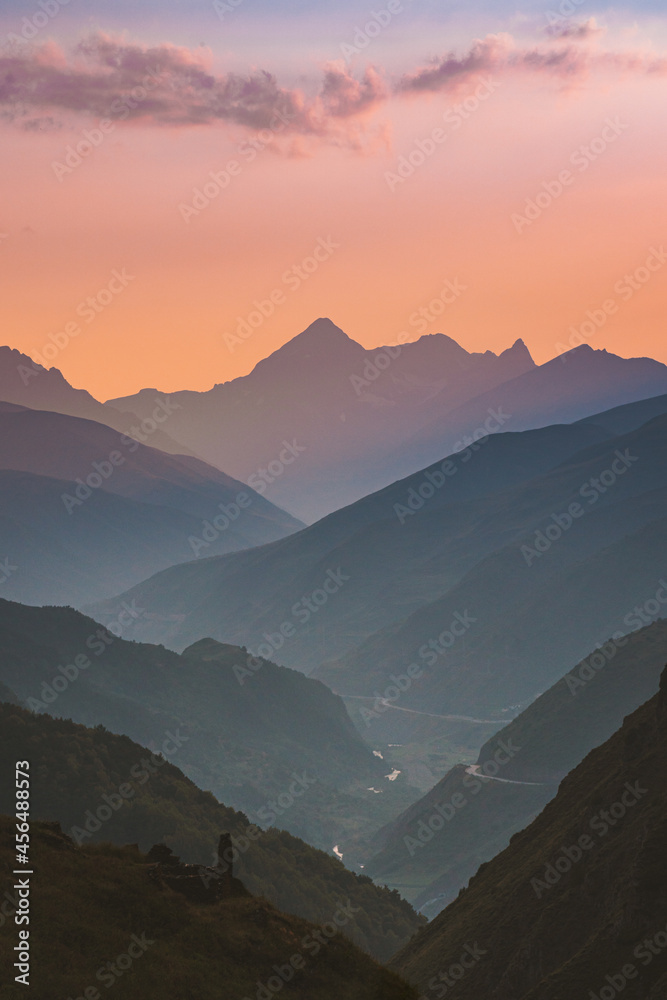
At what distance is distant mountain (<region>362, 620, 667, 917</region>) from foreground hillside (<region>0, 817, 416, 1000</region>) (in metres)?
98.2

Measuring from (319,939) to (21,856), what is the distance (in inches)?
455

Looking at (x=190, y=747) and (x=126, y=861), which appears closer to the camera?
(x=126, y=861)

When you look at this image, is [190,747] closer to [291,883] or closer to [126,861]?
[291,883]

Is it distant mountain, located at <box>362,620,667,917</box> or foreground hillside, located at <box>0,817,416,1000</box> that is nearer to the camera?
foreground hillside, located at <box>0,817,416,1000</box>

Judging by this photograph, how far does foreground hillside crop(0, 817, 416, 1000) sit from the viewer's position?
35500mm

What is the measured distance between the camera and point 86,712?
176250 mm

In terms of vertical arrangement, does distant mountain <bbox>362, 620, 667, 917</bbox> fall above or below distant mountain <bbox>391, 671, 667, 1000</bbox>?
above

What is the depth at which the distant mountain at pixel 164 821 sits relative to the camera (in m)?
88.4

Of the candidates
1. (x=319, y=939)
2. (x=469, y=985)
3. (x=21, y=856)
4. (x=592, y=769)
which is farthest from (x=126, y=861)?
(x=592, y=769)

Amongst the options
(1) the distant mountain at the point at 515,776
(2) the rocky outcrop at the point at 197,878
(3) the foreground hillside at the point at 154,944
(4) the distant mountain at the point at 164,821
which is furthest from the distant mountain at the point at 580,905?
(1) the distant mountain at the point at 515,776

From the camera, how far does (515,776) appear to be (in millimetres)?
156375

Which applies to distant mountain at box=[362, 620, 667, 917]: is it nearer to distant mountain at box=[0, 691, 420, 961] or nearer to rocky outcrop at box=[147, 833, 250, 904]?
distant mountain at box=[0, 691, 420, 961]

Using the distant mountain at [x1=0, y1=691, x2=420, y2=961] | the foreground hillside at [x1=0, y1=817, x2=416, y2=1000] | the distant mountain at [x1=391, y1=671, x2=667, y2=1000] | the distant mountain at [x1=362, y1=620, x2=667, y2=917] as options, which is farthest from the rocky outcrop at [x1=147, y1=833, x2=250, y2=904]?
the distant mountain at [x1=362, y1=620, x2=667, y2=917]

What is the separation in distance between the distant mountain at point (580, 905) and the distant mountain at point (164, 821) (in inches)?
948
